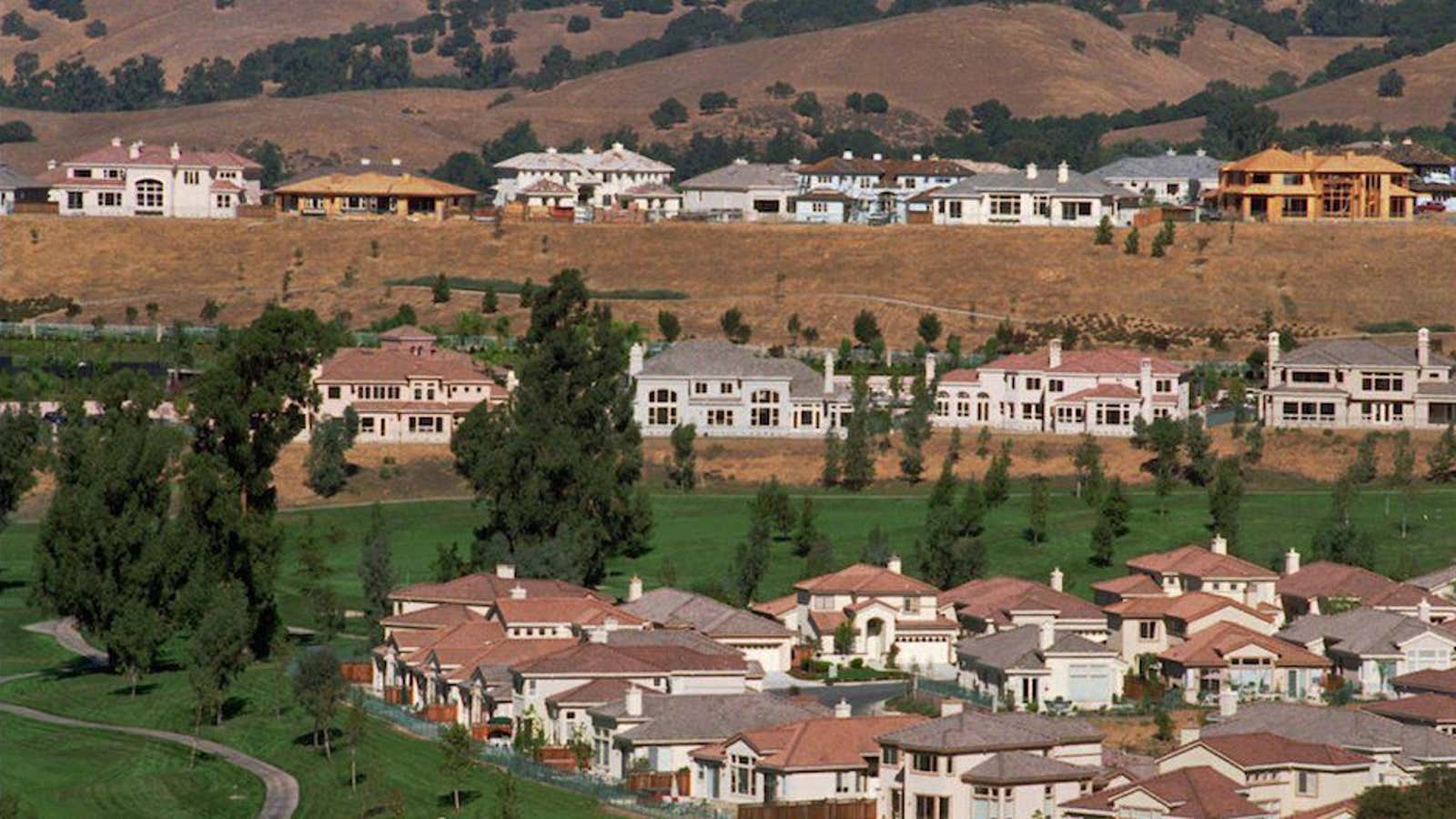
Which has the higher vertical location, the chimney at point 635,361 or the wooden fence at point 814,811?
the chimney at point 635,361

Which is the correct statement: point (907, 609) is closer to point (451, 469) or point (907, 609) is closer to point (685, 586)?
point (685, 586)

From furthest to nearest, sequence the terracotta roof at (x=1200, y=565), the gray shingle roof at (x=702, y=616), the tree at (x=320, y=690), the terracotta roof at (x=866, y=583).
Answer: the terracotta roof at (x=1200, y=565) → the terracotta roof at (x=866, y=583) → the gray shingle roof at (x=702, y=616) → the tree at (x=320, y=690)

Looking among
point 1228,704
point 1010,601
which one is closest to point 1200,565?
point 1010,601

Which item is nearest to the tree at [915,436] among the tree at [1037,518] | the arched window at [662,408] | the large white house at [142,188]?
the arched window at [662,408]

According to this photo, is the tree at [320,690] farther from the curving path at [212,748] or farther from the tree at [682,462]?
the tree at [682,462]

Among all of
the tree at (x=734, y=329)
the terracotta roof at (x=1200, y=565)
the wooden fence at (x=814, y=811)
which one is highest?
the tree at (x=734, y=329)

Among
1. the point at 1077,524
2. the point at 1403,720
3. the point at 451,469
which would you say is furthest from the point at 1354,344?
the point at 1403,720

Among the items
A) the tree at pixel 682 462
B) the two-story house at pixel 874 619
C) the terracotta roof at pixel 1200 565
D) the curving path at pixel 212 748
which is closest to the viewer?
the curving path at pixel 212 748
